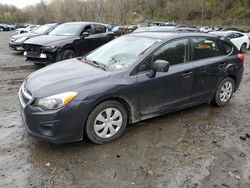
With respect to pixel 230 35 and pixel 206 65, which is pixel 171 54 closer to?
pixel 206 65

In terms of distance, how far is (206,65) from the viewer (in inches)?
177

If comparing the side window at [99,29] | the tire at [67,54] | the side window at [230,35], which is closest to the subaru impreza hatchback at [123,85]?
the tire at [67,54]

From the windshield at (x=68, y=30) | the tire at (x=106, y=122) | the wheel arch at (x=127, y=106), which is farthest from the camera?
the windshield at (x=68, y=30)

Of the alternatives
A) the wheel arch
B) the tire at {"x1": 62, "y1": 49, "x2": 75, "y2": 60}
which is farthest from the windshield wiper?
the tire at {"x1": 62, "y1": 49, "x2": 75, "y2": 60}

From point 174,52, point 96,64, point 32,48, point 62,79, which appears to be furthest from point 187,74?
point 32,48

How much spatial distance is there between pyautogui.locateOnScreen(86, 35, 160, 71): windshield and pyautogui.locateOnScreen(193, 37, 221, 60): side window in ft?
2.86

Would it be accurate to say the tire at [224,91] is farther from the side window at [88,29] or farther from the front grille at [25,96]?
the side window at [88,29]

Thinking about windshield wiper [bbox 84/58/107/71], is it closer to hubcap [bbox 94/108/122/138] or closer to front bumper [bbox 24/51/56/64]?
hubcap [bbox 94/108/122/138]

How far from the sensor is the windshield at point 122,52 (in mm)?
3859

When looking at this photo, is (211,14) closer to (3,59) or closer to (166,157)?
(3,59)

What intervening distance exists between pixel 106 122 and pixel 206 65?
2.23 meters

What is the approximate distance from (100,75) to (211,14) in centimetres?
4948

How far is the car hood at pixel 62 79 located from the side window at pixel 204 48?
184 cm

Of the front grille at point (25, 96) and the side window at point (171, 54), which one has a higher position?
the side window at point (171, 54)
